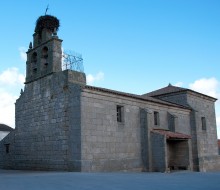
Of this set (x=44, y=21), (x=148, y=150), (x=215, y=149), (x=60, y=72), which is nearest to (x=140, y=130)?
(x=148, y=150)

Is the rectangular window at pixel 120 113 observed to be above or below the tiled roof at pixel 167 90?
below

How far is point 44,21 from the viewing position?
64.5ft

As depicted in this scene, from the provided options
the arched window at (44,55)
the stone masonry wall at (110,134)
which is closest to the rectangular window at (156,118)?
the stone masonry wall at (110,134)

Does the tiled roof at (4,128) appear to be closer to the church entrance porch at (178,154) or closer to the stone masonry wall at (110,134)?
the stone masonry wall at (110,134)

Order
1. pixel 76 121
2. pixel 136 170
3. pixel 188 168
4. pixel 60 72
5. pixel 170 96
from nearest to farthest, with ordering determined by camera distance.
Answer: pixel 76 121, pixel 60 72, pixel 136 170, pixel 188 168, pixel 170 96

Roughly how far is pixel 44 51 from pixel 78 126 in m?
5.93

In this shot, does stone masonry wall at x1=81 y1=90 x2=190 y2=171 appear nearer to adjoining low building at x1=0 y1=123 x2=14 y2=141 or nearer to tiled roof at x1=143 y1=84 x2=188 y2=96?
tiled roof at x1=143 y1=84 x2=188 y2=96

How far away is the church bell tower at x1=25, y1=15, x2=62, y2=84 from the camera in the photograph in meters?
18.5

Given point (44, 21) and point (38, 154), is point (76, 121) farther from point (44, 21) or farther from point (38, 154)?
point (44, 21)

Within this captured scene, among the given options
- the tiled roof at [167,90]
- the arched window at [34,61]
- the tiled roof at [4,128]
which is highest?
the arched window at [34,61]

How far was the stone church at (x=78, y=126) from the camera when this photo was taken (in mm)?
16625

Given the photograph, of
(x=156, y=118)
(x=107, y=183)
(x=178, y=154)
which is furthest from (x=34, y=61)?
(x=107, y=183)

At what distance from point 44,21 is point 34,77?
12.0ft

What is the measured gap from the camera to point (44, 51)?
19344 millimetres
